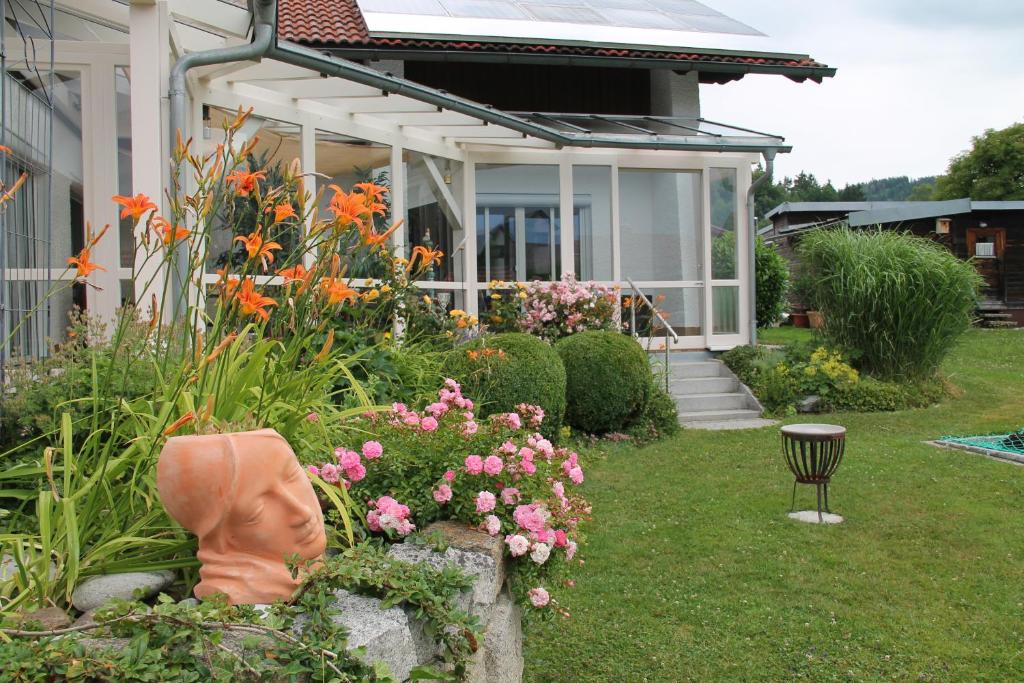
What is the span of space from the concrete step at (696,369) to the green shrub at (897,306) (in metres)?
1.55

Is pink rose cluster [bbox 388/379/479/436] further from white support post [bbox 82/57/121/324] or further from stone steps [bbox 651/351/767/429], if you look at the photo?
stone steps [bbox 651/351/767/429]

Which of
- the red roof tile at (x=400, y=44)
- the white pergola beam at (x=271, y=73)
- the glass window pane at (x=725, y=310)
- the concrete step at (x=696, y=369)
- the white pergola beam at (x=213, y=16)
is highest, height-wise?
the red roof tile at (x=400, y=44)

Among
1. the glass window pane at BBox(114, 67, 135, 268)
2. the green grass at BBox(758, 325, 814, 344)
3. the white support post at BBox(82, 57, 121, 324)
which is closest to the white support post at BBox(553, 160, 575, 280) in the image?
the glass window pane at BBox(114, 67, 135, 268)

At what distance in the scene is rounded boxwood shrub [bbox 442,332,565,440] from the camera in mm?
7289

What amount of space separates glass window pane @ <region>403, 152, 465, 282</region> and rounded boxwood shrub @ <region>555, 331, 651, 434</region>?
216 centimetres

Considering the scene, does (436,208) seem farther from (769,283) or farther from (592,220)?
(769,283)

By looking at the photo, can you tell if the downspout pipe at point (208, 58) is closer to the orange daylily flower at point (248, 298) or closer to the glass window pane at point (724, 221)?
the orange daylily flower at point (248, 298)

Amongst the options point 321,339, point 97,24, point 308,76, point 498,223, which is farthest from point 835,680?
point 498,223

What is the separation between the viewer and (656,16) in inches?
531

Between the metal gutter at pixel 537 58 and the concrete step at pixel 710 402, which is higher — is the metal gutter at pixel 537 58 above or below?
above

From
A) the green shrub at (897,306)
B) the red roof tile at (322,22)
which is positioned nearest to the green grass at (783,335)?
the green shrub at (897,306)

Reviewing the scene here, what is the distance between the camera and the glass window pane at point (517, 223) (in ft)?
38.2

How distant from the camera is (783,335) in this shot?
66.7 feet

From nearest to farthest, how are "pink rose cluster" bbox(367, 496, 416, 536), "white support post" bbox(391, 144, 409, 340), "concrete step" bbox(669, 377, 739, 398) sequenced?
"pink rose cluster" bbox(367, 496, 416, 536), "white support post" bbox(391, 144, 409, 340), "concrete step" bbox(669, 377, 739, 398)
